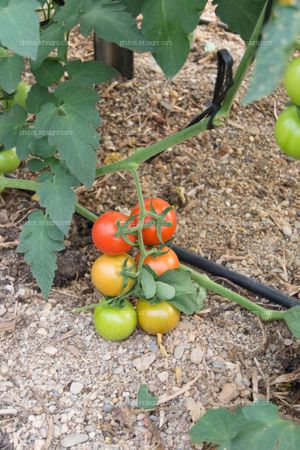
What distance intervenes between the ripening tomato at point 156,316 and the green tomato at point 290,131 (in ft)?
2.08

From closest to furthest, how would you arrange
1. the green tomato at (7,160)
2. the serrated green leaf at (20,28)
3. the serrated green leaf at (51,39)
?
the serrated green leaf at (20,28)
the serrated green leaf at (51,39)
the green tomato at (7,160)

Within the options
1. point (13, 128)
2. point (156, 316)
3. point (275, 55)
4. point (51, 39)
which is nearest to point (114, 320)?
point (156, 316)

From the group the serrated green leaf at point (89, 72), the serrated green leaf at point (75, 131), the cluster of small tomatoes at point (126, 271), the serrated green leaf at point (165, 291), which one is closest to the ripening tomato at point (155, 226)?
the cluster of small tomatoes at point (126, 271)

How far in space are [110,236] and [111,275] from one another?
0.34ft

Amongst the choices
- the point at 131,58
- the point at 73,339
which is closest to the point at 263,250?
the point at 73,339

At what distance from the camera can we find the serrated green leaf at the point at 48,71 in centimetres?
152

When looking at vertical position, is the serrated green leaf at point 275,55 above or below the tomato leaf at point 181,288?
above

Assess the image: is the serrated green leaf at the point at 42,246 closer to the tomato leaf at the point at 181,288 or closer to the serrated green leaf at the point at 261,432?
the tomato leaf at the point at 181,288

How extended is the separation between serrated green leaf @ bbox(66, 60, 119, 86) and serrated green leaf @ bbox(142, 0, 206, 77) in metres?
0.16

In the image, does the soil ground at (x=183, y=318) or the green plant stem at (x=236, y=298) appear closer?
the soil ground at (x=183, y=318)

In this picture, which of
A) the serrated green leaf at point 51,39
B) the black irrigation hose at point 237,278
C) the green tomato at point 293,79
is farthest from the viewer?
the black irrigation hose at point 237,278

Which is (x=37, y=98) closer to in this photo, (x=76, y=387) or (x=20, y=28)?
(x=20, y=28)

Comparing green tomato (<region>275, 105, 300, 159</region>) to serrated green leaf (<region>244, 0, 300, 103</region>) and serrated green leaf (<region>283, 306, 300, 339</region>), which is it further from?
serrated green leaf (<region>244, 0, 300, 103</region>)

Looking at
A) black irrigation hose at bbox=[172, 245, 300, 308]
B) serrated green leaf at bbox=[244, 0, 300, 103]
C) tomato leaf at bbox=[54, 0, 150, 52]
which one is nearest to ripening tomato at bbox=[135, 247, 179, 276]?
black irrigation hose at bbox=[172, 245, 300, 308]
